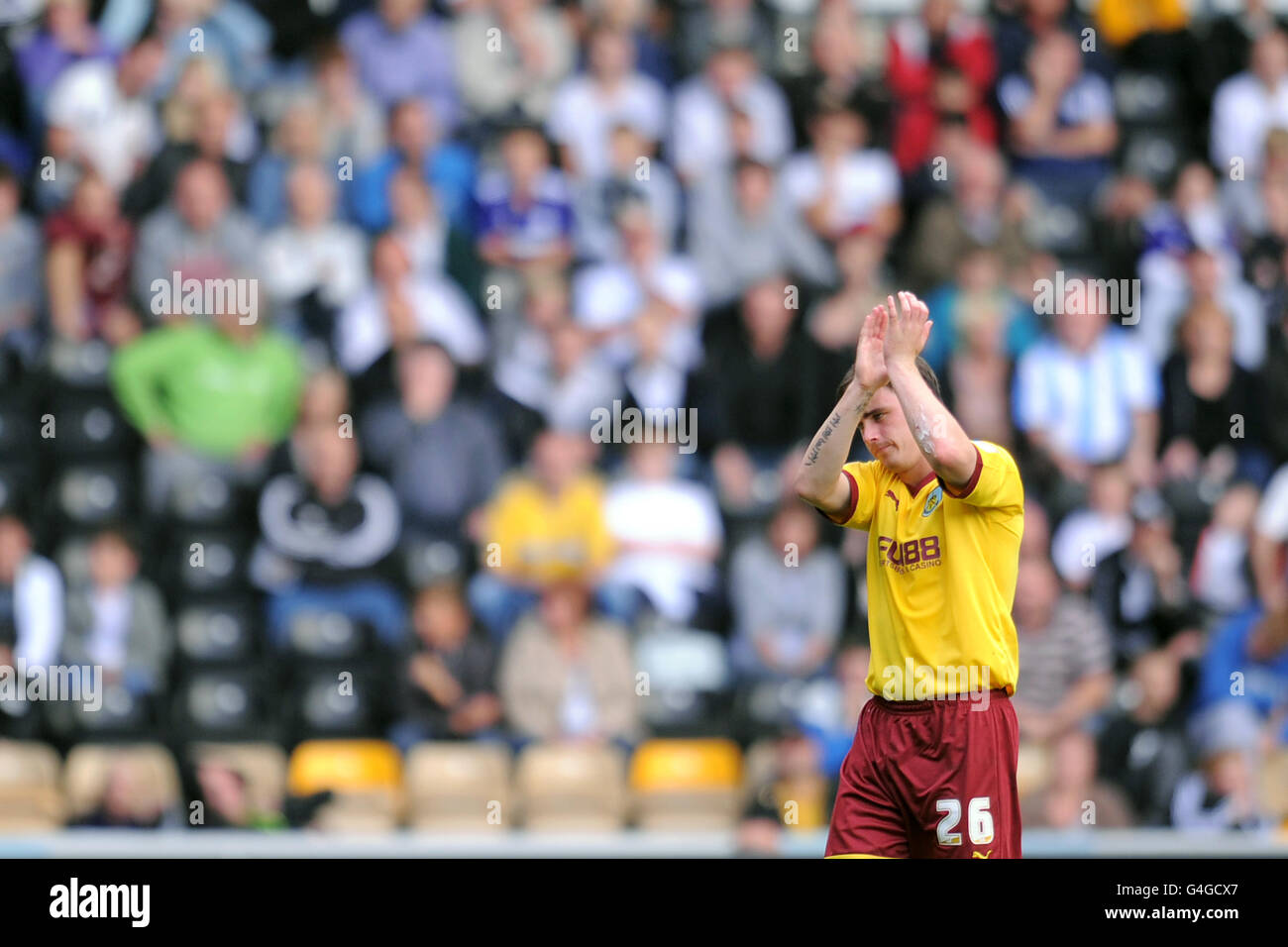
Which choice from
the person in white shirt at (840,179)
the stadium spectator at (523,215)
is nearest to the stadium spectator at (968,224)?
the person in white shirt at (840,179)

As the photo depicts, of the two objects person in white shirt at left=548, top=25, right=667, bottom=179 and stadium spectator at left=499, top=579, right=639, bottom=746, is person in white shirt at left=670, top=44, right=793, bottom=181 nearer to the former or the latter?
person in white shirt at left=548, top=25, right=667, bottom=179

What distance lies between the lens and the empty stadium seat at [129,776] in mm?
8758

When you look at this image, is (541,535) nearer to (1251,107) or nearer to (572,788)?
(572,788)

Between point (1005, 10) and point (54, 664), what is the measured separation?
6922mm

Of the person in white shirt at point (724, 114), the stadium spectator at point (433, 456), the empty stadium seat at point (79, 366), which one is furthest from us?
the person in white shirt at point (724, 114)

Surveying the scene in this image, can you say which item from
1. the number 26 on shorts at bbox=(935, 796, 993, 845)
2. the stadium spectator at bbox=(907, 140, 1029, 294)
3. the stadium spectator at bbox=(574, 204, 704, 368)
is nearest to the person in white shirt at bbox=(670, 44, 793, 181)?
the stadium spectator at bbox=(574, 204, 704, 368)

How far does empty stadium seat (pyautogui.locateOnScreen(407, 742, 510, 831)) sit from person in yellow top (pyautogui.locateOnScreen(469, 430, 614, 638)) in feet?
2.40

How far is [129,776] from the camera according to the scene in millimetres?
8781

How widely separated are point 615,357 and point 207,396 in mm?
2306

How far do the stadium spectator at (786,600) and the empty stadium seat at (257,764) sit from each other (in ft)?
8.03

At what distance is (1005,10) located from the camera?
36.1 feet

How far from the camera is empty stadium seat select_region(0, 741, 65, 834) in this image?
8766 millimetres

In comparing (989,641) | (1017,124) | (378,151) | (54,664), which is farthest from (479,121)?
(989,641)

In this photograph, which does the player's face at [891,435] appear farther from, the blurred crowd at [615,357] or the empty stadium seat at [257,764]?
the empty stadium seat at [257,764]
